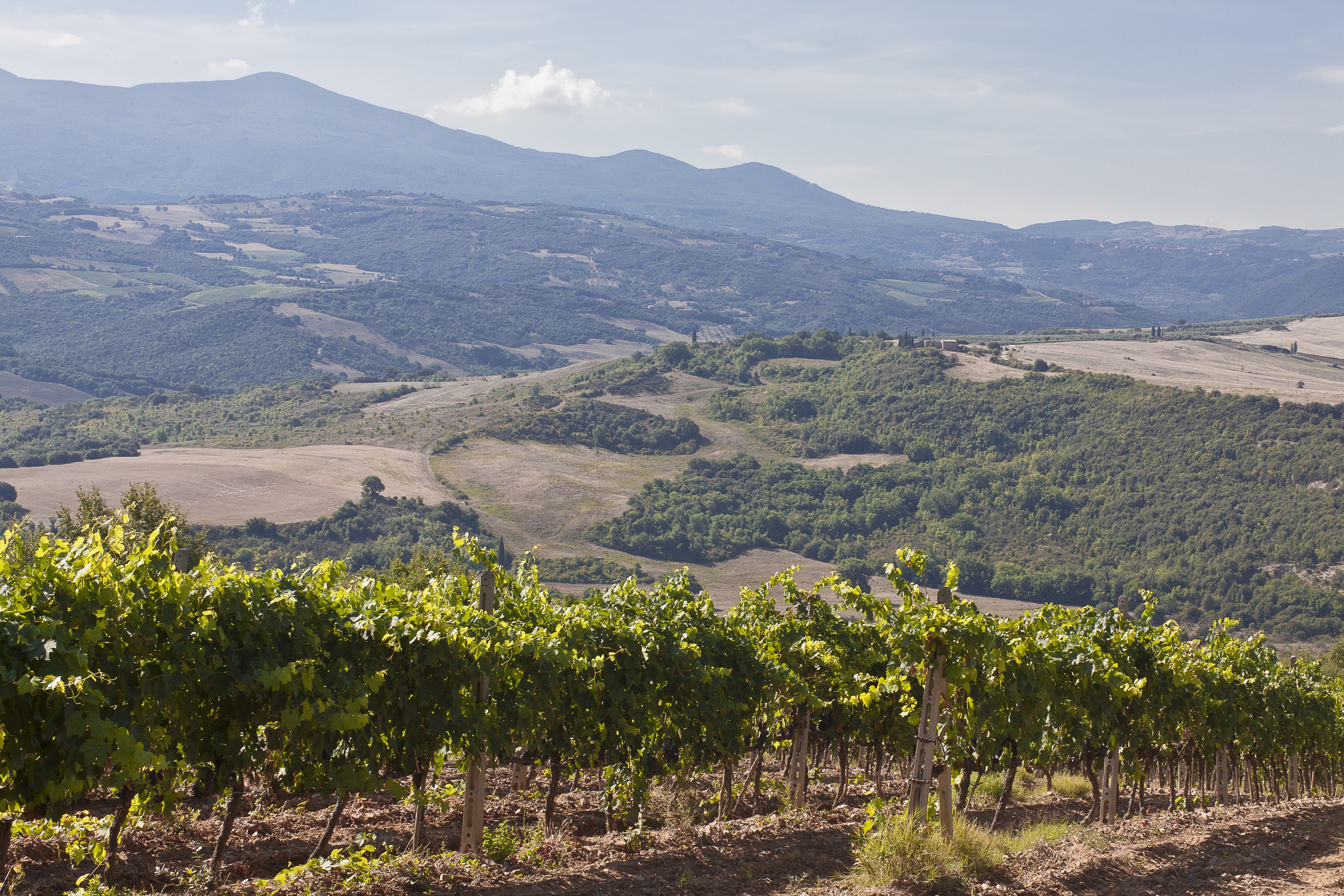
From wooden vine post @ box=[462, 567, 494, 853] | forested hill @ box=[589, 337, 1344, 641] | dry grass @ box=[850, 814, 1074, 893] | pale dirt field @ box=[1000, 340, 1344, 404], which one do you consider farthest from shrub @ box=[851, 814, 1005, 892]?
pale dirt field @ box=[1000, 340, 1344, 404]

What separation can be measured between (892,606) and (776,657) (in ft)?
11.4

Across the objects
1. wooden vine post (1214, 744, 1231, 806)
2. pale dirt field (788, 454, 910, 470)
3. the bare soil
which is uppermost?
the bare soil

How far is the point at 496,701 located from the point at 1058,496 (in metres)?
146

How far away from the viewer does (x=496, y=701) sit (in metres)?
10.7

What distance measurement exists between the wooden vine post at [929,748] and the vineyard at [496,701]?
38mm

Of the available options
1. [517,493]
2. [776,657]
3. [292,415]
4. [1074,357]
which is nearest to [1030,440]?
[1074,357]

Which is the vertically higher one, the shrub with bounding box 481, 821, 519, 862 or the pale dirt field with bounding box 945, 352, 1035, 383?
the shrub with bounding box 481, 821, 519, 862

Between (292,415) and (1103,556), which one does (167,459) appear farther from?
(1103,556)

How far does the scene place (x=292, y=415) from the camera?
6885 inches

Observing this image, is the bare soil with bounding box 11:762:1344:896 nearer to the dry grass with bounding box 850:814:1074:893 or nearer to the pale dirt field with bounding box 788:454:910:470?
the dry grass with bounding box 850:814:1074:893

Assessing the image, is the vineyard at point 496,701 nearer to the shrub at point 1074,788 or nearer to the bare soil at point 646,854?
the bare soil at point 646,854

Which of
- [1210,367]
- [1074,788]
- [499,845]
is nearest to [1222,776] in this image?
[1074,788]

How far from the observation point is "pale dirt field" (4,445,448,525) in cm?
10806

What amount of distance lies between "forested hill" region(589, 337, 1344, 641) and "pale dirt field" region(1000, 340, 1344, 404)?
19.9ft
